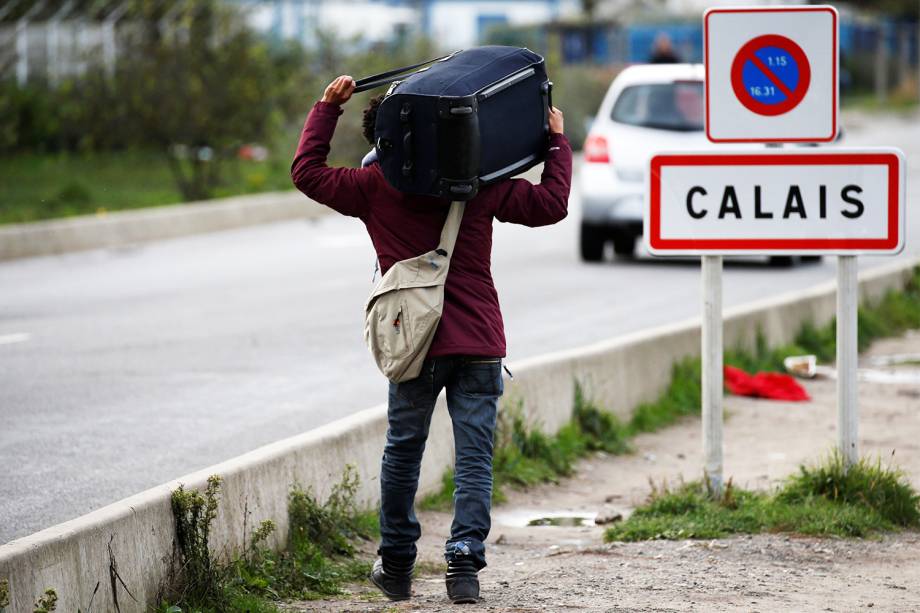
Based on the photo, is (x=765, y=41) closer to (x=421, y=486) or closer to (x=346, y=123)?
(x=421, y=486)

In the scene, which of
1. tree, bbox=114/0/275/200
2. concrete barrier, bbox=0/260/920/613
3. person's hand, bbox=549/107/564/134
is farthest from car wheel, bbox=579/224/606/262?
person's hand, bbox=549/107/564/134

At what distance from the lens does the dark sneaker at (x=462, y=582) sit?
4867 millimetres

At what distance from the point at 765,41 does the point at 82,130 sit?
18161mm

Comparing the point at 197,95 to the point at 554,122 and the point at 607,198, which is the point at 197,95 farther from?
the point at 554,122

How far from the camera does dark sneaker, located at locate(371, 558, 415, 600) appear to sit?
5078 mm

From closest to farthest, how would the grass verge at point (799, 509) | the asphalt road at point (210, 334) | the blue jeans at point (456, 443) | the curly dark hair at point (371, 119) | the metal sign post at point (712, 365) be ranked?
the blue jeans at point (456, 443) → the curly dark hair at point (371, 119) → the grass verge at point (799, 509) → the metal sign post at point (712, 365) → the asphalt road at point (210, 334)

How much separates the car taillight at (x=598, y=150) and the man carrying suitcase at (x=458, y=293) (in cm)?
996

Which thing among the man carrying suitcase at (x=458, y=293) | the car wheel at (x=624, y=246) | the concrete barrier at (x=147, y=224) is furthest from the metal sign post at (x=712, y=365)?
the concrete barrier at (x=147, y=224)

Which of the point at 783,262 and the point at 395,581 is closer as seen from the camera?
A: the point at 395,581

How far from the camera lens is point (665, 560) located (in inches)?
217

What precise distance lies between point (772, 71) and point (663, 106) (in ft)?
28.3

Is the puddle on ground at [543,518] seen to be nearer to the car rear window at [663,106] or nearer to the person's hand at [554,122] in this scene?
the person's hand at [554,122]

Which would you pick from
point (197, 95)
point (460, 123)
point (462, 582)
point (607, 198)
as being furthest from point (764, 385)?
point (197, 95)

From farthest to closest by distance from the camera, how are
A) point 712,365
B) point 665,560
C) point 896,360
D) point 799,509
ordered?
point 896,360
point 712,365
point 799,509
point 665,560
